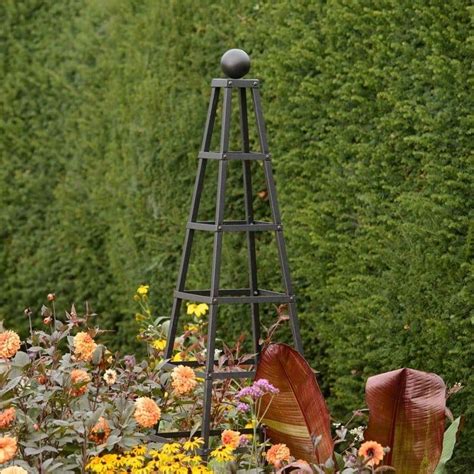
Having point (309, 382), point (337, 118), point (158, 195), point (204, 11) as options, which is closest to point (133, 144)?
point (158, 195)

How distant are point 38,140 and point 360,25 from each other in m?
3.29

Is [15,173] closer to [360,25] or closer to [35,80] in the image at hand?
[35,80]

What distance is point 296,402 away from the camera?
3641mm

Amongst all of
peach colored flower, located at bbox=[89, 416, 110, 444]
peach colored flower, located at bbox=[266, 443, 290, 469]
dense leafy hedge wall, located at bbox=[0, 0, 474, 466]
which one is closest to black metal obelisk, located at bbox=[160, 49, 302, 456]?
peach colored flower, located at bbox=[89, 416, 110, 444]

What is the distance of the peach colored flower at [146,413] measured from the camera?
3398mm

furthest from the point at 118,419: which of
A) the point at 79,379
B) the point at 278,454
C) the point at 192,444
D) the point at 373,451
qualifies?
the point at 373,451

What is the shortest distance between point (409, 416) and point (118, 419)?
3.05 ft

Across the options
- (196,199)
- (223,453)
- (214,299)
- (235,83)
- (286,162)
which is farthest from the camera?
(286,162)

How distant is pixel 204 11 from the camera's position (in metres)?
5.98

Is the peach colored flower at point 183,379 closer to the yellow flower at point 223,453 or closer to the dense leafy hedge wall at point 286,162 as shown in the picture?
the yellow flower at point 223,453

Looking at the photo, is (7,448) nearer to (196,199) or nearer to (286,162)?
(196,199)

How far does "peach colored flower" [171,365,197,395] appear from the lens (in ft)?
11.8

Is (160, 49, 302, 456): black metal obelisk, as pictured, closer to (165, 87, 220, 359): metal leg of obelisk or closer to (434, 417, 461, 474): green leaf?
(165, 87, 220, 359): metal leg of obelisk

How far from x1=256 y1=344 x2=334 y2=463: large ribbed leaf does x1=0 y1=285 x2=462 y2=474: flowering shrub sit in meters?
0.05
